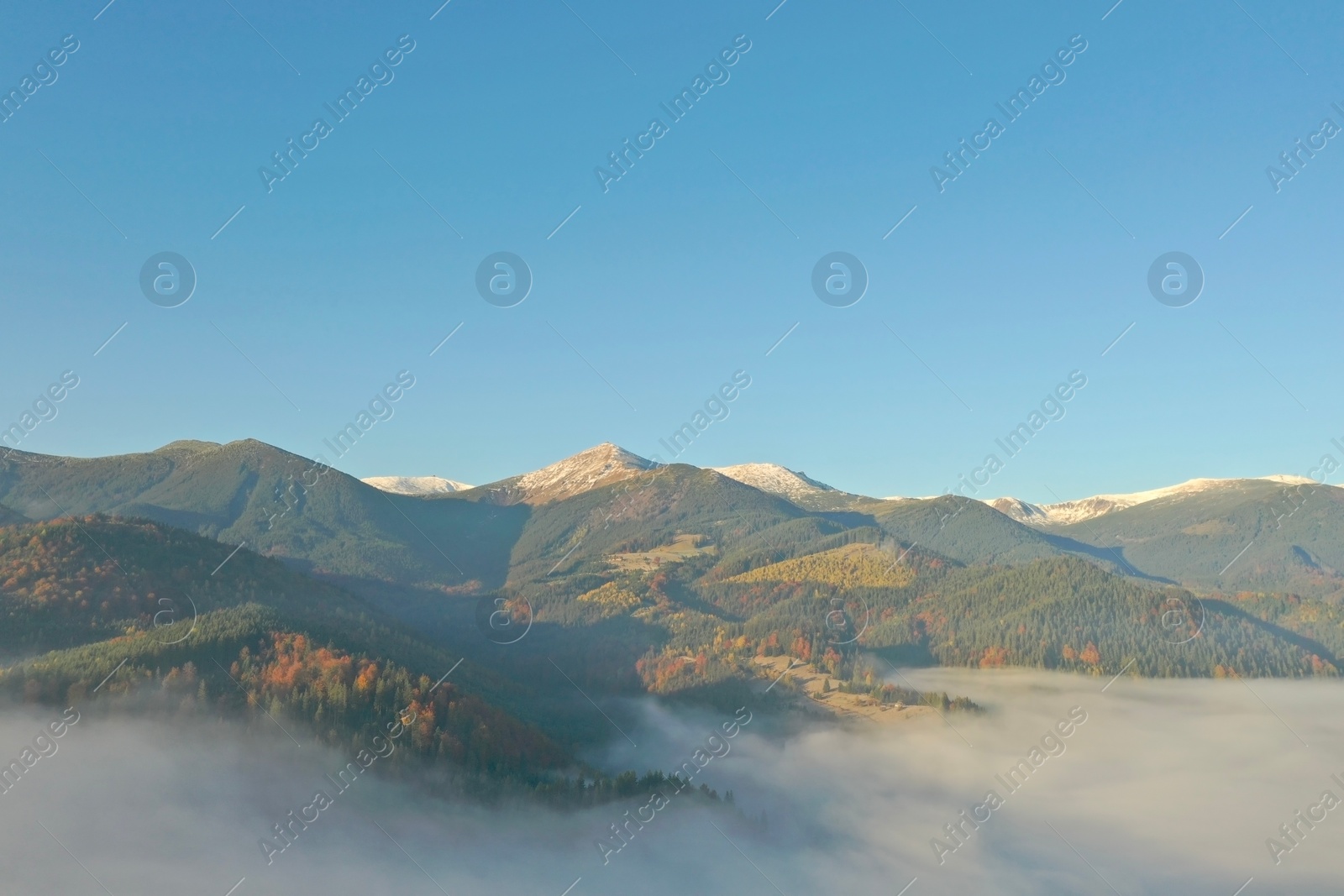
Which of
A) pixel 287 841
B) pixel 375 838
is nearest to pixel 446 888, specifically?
pixel 375 838

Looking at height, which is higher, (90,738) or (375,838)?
(90,738)

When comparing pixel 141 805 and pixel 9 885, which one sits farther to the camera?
pixel 141 805

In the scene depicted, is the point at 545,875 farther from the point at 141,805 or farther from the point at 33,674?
the point at 33,674

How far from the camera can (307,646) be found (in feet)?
650

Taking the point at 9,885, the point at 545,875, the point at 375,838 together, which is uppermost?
the point at 9,885

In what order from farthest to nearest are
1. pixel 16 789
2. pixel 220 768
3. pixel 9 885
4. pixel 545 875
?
pixel 545 875 < pixel 220 768 < pixel 16 789 < pixel 9 885

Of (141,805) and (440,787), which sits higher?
(141,805)

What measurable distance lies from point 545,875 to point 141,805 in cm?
7841

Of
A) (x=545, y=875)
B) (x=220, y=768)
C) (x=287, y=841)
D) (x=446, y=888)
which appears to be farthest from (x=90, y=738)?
(x=545, y=875)

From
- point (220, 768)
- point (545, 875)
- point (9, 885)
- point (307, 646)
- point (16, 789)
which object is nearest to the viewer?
point (9, 885)

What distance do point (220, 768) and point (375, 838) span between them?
3309 centimetres

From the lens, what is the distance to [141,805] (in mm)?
163500

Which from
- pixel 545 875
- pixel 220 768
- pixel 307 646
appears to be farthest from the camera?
pixel 307 646

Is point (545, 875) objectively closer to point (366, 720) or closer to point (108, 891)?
point (366, 720)
